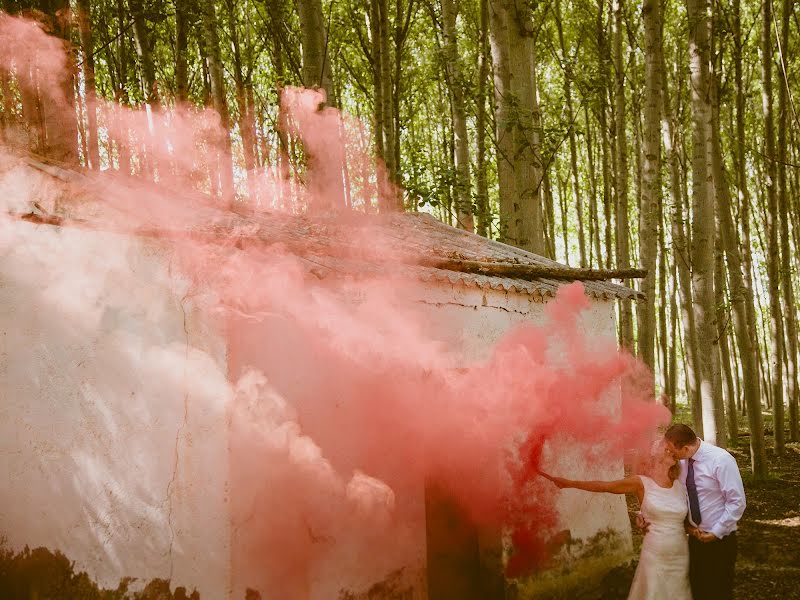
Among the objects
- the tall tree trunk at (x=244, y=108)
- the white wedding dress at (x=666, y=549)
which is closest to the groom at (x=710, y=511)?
the white wedding dress at (x=666, y=549)

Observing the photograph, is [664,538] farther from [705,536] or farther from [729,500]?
[729,500]

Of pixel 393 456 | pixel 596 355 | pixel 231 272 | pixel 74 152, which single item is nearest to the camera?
pixel 231 272

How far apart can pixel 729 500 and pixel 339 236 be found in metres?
4.26

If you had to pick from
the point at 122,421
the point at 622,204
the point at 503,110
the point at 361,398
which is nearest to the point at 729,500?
the point at 361,398

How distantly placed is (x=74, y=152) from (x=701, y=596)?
8874mm

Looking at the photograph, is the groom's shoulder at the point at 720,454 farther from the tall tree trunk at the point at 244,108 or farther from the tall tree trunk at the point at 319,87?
the tall tree trunk at the point at 244,108

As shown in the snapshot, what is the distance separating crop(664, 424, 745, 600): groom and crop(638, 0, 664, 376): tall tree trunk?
5281mm

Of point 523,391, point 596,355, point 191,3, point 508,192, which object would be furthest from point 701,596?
point 191,3

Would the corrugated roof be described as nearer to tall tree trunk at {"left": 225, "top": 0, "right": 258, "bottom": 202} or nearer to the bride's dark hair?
the bride's dark hair

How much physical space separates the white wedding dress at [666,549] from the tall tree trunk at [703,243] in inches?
208

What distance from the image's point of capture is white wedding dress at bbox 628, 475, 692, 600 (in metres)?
5.15

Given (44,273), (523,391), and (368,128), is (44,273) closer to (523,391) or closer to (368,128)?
(523,391)

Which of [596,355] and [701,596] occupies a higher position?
[596,355]

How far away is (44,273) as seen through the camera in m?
6.18
